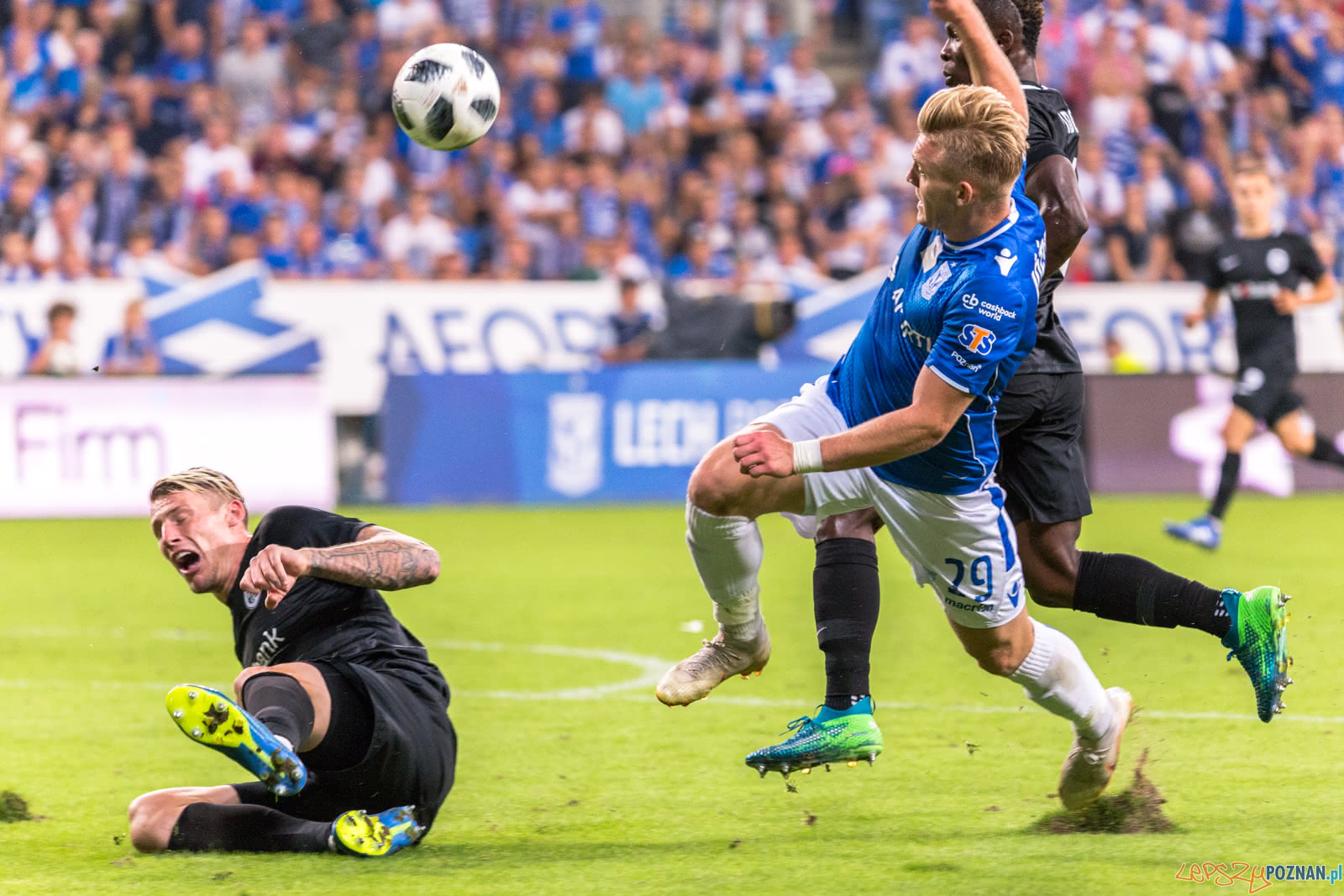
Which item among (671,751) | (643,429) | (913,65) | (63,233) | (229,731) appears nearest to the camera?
(229,731)

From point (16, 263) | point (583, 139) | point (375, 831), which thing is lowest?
point (375, 831)

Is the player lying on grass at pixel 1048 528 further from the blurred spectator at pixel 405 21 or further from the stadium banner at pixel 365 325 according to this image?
the blurred spectator at pixel 405 21

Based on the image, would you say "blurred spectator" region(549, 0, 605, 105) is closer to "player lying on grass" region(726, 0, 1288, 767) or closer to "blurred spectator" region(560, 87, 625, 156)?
"blurred spectator" region(560, 87, 625, 156)

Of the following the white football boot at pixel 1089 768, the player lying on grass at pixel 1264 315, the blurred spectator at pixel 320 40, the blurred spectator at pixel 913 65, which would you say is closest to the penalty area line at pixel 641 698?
the white football boot at pixel 1089 768

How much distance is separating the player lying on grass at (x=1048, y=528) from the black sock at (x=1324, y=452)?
7.39m

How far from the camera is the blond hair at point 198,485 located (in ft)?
14.5

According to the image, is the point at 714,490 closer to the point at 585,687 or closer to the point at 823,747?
the point at 823,747

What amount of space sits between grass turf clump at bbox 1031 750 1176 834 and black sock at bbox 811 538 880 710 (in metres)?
0.61

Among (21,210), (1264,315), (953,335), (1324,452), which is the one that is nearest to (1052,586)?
(953,335)

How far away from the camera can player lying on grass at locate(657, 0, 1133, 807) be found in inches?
164

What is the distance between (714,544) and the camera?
4.71m

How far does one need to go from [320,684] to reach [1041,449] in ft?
6.85

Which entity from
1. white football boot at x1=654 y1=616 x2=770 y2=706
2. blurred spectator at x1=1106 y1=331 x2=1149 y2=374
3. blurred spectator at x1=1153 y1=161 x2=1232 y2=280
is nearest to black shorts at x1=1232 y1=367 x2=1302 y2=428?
blurred spectator at x1=1106 y1=331 x2=1149 y2=374

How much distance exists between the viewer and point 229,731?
12.1ft
